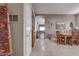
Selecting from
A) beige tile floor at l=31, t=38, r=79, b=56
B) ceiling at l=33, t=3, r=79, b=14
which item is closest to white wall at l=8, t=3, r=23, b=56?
beige tile floor at l=31, t=38, r=79, b=56

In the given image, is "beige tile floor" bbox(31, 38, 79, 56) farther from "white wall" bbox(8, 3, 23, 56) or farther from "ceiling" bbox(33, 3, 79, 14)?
"ceiling" bbox(33, 3, 79, 14)

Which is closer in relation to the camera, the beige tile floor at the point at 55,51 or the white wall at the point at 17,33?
the white wall at the point at 17,33

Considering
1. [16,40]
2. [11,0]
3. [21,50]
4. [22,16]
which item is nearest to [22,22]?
[22,16]

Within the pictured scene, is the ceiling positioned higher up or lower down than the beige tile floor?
higher up

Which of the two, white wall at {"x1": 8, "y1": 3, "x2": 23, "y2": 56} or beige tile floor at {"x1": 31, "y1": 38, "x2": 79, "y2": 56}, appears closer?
white wall at {"x1": 8, "y1": 3, "x2": 23, "y2": 56}

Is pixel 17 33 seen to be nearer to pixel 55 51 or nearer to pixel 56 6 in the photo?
pixel 55 51

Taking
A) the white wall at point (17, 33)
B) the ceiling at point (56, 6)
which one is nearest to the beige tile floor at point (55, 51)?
the white wall at point (17, 33)

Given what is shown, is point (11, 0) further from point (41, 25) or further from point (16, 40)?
point (41, 25)

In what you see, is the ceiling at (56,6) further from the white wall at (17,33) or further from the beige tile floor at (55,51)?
the white wall at (17,33)

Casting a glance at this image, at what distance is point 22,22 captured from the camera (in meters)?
4.82

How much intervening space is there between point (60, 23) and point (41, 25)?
3963 millimetres

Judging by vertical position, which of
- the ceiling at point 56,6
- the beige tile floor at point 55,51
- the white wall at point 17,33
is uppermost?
the ceiling at point 56,6

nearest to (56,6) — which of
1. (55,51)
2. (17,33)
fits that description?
(55,51)

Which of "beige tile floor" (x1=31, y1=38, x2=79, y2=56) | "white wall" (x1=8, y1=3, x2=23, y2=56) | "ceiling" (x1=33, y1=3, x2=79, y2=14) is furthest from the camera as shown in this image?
"ceiling" (x1=33, y1=3, x2=79, y2=14)
